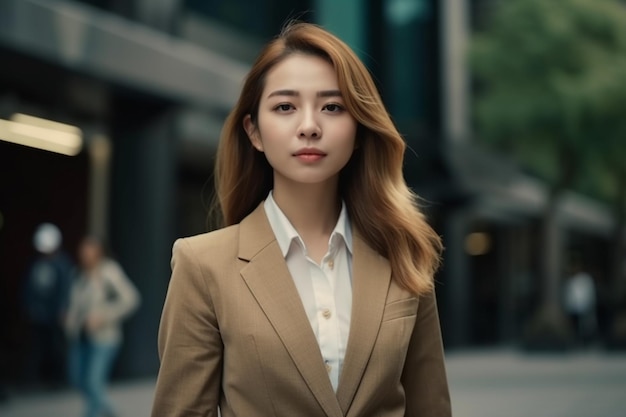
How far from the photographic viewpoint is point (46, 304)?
13.2 meters

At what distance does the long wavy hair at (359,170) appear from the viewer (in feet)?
7.87

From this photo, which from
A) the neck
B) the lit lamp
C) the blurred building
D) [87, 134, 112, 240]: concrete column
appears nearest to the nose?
the neck

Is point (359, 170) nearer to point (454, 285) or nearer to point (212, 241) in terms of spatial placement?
point (212, 241)

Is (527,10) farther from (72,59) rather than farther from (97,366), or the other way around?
(97,366)

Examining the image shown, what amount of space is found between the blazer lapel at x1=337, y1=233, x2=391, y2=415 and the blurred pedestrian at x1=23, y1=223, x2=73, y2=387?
36.4 ft

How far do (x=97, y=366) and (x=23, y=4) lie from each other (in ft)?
13.4

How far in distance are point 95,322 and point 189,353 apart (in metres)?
7.60

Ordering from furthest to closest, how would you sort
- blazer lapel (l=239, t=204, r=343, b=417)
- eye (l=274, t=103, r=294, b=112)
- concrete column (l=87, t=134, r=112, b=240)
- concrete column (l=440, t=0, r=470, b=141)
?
concrete column (l=440, t=0, r=470, b=141), concrete column (l=87, t=134, r=112, b=240), eye (l=274, t=103, r=294, b=112), blazer lapel (l=239, t=204, r=343, b=417)

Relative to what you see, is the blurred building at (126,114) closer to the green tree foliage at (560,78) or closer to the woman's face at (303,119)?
the green tree foliage at (560,78)

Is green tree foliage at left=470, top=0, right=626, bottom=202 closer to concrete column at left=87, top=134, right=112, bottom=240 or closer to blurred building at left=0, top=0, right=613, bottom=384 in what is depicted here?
blurred building at left=0, top=0, right=613, bottom=384

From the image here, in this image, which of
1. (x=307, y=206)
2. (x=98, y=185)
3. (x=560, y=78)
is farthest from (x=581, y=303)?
(x=307, y=206)

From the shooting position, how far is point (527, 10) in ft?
70.9

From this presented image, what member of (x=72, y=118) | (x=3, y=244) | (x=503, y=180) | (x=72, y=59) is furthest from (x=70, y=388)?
(x=503, y=180)

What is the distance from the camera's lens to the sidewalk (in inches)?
440
